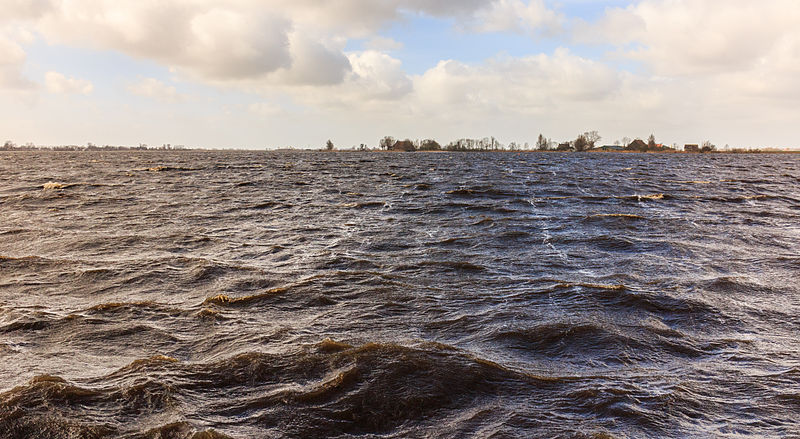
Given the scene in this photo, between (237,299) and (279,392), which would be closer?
(279,392)

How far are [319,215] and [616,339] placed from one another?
16.2 m

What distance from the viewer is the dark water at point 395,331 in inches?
214

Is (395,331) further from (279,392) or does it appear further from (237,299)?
(237,299)

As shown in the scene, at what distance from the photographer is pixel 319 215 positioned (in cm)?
2209

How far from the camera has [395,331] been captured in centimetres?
812

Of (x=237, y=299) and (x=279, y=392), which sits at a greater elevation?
(x=237, y=299)

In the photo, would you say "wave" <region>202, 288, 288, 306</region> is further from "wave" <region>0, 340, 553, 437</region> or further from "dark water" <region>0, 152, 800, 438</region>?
"wave" <region>0, 340, 553, 437</region>

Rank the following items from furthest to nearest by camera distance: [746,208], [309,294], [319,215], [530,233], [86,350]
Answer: [746,208] < [319,215] < [530,233] < [309,294] < [86,350]

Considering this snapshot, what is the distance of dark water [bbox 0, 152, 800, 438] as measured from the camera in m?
5.44

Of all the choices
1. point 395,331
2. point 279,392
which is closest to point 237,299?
point 395,331

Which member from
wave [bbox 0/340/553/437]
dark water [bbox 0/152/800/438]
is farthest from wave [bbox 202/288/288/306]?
wave [bbox 0/340/553/437]

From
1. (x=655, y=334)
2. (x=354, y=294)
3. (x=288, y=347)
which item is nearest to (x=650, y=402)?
(x=655, y=334)

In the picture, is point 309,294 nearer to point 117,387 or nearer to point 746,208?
point 117,387

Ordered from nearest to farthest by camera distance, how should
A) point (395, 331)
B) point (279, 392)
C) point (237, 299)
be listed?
point (279, 392), point (395, 331), point (237, 299)
